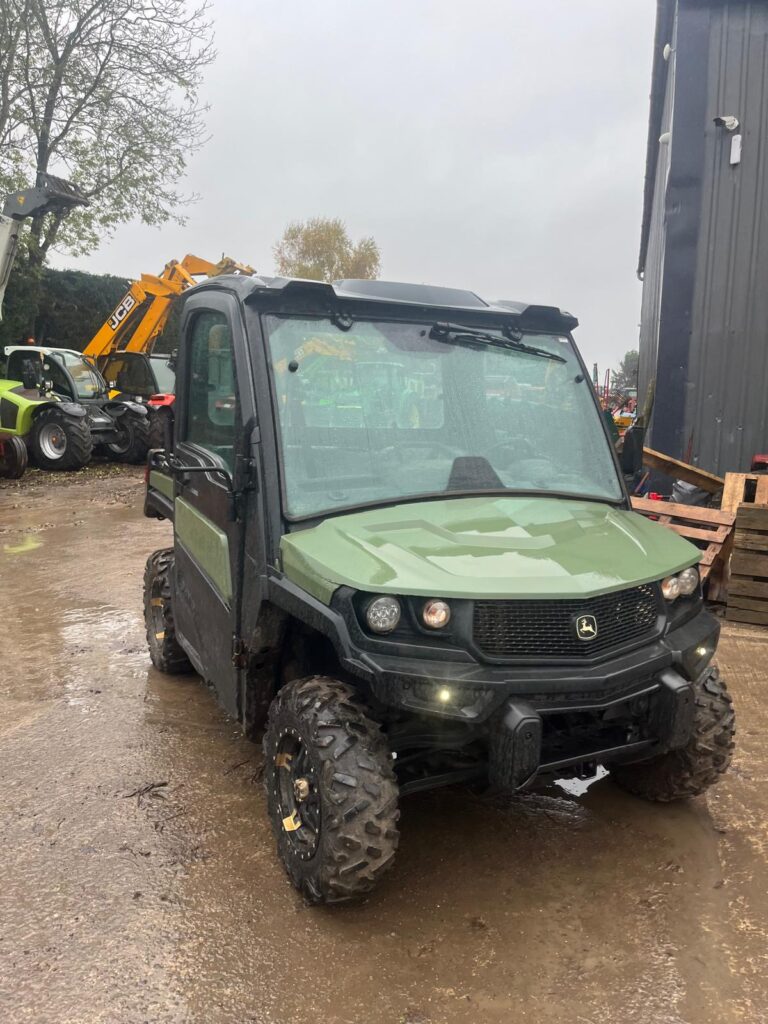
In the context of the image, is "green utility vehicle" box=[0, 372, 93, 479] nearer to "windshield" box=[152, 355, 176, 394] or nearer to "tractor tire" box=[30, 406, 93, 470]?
"tractor tire" box=[30, 406, 93, 470]

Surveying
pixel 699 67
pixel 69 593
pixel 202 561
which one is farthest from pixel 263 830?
pixel 699 67

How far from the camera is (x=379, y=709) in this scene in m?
2.72

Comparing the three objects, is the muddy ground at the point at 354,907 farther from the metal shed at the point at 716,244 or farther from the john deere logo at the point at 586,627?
the metal shed at the point at 716,244

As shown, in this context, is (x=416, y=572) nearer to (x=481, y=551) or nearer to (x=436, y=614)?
(x=436, y=614)

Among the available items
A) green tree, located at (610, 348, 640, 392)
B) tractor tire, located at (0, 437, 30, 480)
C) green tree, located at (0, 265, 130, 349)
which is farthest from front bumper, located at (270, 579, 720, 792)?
green tree, located at (610, 348, 640, 392)

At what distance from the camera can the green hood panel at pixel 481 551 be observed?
2465 mm

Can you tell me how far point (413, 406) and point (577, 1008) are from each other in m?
2.05

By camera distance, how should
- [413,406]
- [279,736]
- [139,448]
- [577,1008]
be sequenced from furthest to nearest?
[139,448] → [413,406] → [279,736] → [577,1008]

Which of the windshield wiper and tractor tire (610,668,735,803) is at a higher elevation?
the windshield wiper

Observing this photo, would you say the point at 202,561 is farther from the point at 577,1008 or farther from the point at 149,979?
the point at 577,1008

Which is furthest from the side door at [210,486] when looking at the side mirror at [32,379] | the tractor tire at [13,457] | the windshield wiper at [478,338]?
the side mirror at [32,379]

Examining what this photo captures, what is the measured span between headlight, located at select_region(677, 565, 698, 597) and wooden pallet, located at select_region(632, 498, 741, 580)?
136 inches

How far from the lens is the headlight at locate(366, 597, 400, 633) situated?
246 cm

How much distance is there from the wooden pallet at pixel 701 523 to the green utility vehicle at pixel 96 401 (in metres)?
9.82
